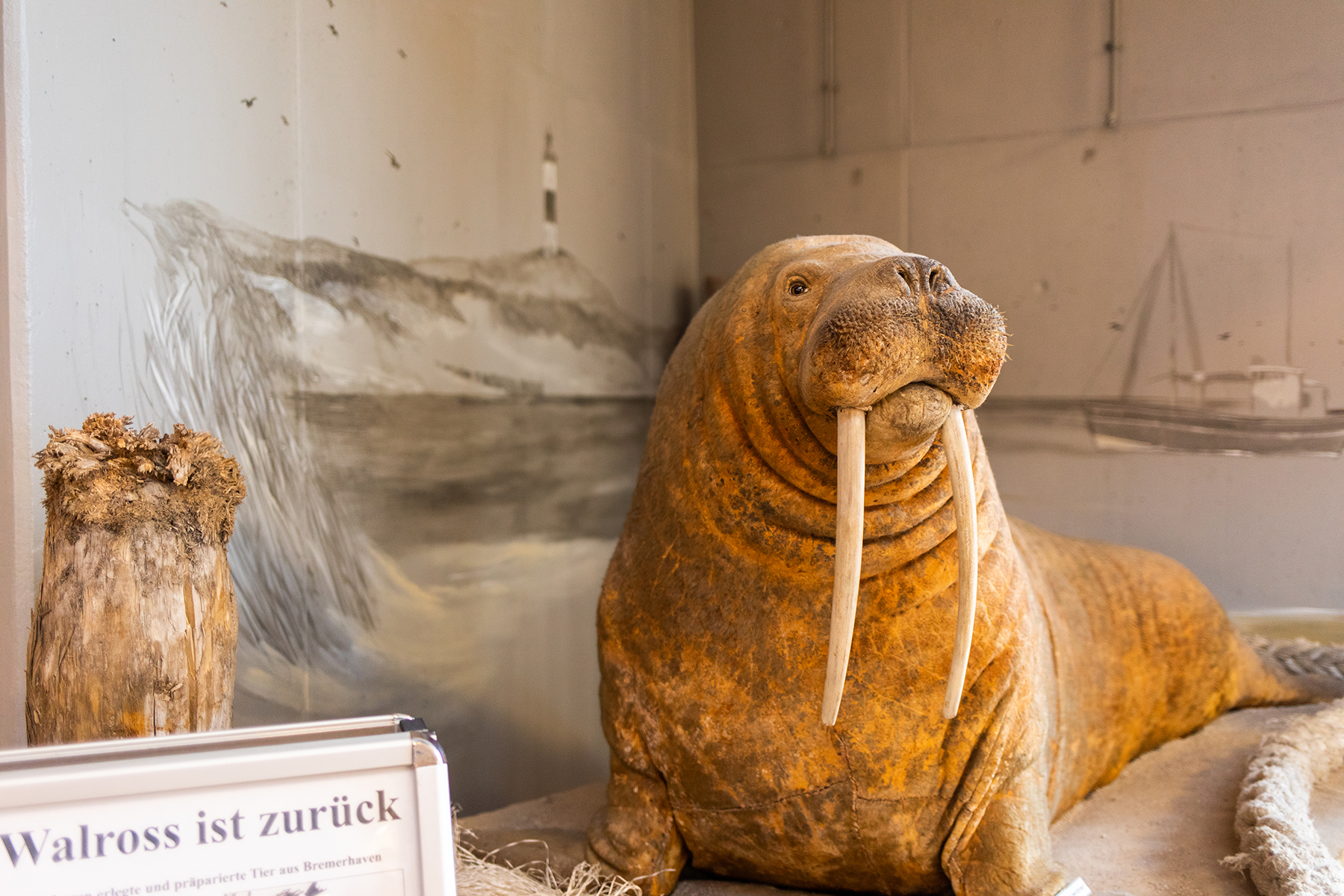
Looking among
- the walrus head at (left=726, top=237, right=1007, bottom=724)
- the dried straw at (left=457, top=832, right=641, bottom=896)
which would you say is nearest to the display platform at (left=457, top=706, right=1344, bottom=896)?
the dried straw at (left=457, top=832, right=641, bottom=896)

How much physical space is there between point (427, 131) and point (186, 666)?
78.3 inches

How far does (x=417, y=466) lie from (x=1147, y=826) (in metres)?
2.28

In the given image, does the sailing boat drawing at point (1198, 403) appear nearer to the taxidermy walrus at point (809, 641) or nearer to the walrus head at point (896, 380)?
the taxidermy walrus at point (809, 641)

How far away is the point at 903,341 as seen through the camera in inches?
69.2

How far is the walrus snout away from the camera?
176cm

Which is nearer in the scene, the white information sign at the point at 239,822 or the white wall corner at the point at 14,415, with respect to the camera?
the white information sign at the point at 239,822

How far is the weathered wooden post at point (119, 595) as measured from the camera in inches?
65.7

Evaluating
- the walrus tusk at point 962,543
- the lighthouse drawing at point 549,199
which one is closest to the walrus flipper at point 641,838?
the walrus tusk at point 962,543

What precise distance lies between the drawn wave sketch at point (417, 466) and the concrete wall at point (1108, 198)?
144cm

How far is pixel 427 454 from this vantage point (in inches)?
125

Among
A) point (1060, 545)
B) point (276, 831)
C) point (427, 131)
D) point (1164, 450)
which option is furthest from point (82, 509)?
point (1164, 450)

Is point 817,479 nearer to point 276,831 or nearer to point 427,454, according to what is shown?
point 276,831

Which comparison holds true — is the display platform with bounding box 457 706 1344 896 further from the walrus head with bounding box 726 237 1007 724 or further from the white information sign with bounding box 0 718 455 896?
the white information sign with bounding box 0 718 455 896

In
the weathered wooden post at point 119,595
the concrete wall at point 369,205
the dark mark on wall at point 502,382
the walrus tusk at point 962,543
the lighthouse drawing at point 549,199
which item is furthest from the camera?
the lighthouse drawing at point 549,199
